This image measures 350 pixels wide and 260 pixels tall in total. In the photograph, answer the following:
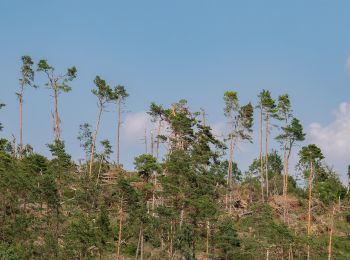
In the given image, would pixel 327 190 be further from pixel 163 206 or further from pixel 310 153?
pixel 163 206

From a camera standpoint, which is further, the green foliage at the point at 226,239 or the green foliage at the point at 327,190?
the green foliage at the point at 327,190

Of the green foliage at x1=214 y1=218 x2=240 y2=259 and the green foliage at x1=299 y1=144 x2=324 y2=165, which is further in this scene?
the green foliage at x1=299 y1=144 x2=324 y2=165

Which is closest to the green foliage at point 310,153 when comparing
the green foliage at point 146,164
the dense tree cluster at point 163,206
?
the dense tree cluster at point 163,206

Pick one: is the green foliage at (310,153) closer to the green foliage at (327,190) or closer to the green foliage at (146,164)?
the green foliage at (327,190)

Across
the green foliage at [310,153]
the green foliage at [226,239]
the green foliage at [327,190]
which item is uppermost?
the green foliage at [310,153]

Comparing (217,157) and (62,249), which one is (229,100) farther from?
(62,249)

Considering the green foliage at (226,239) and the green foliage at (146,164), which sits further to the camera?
the green foliage at (146,164)

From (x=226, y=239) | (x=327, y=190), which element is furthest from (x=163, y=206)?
(x=327, y=190)

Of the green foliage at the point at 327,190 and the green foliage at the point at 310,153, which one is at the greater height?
the green foliage at the point at 310,153

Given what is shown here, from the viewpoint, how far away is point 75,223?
3022 cm

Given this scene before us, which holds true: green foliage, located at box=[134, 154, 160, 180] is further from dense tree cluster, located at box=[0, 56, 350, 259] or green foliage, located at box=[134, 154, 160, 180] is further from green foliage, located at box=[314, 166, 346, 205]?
green foliage, located at box=[314, 166, 346, 205]

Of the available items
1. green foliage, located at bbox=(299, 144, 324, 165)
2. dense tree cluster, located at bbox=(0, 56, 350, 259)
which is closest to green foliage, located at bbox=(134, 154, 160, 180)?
dense tree cluster, located at bbox=(0, 56, 350, 259)

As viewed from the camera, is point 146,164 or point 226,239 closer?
point 226,239

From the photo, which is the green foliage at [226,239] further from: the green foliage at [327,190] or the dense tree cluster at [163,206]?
the green foliage at [327,190]
